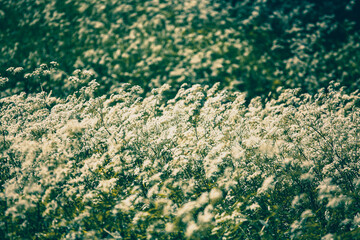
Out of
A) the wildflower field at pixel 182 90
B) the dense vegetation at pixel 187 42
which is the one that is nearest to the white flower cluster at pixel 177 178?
the wildflower field at pixel 182 90

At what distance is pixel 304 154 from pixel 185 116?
1.41 meters

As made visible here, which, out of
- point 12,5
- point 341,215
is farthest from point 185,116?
point 12,5

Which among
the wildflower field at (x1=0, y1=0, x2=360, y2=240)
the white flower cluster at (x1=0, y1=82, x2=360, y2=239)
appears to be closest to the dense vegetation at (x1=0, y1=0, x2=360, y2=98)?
the wildflower field at (x1=0, y1=0, x2=360, y2=240)

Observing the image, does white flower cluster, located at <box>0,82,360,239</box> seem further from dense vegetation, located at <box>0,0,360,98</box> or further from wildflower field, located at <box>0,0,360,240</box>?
dense vegetation, located at <box>0,0,360,98</box>

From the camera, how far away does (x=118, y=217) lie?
2.49 m

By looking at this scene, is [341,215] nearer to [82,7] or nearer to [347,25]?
[347,25]

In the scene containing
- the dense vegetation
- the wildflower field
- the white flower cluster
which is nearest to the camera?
the white flower cluster

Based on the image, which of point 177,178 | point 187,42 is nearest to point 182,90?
point 177,178

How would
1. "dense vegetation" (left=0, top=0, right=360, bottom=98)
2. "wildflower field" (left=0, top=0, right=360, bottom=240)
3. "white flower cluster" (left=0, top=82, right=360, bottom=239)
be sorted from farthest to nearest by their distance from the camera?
1. "dense vegetation" (left=0, top=0, right=360, bottom=98)
2. "wildflower field" (left=0, top=0, right=360, bottom=240)
3. "white flower cluster" (left=0, top=82, right=360, bottom=239)

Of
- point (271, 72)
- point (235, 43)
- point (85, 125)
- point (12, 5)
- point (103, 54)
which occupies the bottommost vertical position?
point (271, 72)

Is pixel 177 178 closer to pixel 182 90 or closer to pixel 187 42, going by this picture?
pixel 182 90

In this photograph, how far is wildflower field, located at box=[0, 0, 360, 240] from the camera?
2.75m

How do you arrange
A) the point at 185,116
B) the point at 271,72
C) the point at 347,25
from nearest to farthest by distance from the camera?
the point at 185,116 < the point at 271,72 < the point at 347,25

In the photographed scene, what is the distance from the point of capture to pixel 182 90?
156 inches
